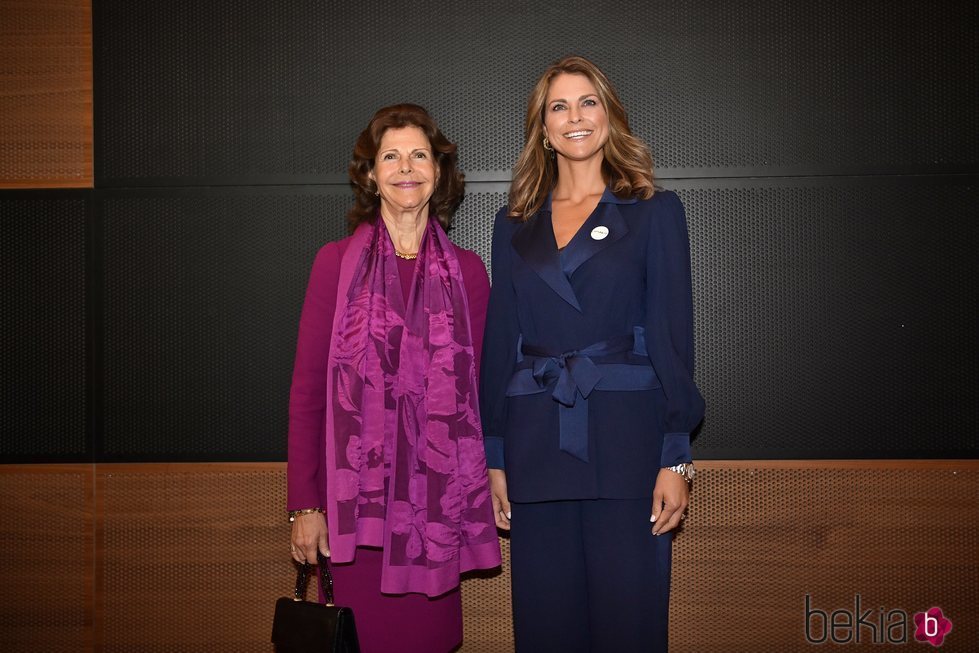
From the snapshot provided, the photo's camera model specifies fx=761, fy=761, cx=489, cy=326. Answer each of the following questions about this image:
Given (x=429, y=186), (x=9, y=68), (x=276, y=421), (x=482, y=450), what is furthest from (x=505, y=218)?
(x=9, y=68)

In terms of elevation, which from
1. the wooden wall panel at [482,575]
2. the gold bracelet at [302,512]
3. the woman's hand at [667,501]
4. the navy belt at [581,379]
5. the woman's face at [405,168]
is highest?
the woman's face at [405,168]

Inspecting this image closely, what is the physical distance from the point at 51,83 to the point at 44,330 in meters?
0.85

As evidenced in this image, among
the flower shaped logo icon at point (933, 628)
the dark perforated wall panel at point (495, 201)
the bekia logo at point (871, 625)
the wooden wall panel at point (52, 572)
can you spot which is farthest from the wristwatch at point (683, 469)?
the wooden wall panel at point (52, 572)

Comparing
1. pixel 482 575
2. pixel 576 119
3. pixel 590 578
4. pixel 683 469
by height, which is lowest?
pixel 482 575

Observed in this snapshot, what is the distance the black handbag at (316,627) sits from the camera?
183 centimetres

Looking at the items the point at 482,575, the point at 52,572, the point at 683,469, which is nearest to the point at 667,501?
the point at 683,469

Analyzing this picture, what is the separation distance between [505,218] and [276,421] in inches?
43.0

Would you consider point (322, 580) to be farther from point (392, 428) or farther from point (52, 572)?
point (52, 572)

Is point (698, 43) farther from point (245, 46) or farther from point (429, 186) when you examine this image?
point (245, 46)

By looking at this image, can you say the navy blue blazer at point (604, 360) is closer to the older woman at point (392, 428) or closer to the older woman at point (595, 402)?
the older woman at point (595, 402)

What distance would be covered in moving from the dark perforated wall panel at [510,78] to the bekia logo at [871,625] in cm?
146

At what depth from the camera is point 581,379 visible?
5.79 feet

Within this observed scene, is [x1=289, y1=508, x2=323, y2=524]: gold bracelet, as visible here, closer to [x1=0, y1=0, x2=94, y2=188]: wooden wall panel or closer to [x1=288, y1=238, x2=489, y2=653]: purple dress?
[x1=288, y1=238, x2=489, y2=653]: purple dress

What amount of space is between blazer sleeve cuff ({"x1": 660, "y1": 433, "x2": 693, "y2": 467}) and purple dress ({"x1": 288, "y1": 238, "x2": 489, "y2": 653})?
0.70 metres
